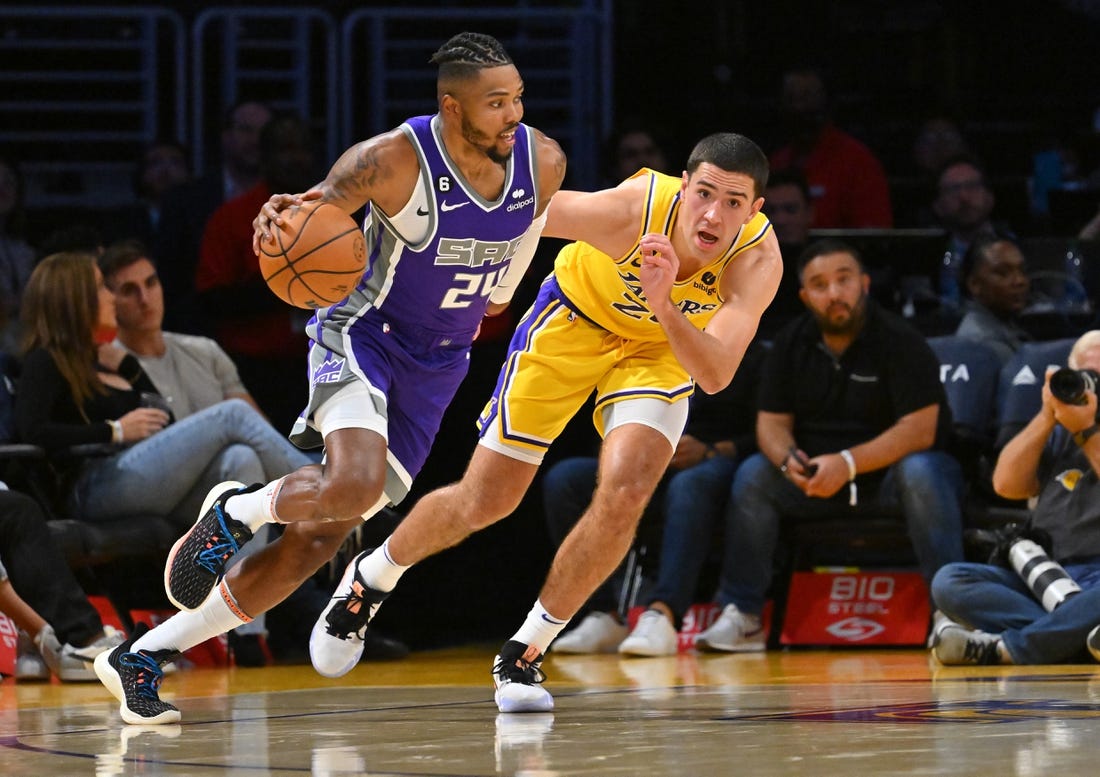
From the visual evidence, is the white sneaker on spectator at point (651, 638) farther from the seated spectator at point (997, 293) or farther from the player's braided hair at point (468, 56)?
the player's braided hair at point (468, 56)

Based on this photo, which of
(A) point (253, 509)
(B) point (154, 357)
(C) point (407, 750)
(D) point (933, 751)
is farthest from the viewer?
(B) point (154, 357)

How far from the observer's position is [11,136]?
982 centimetres

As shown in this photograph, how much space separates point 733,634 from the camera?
6.94 metres

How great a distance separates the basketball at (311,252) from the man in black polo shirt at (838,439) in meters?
3.11

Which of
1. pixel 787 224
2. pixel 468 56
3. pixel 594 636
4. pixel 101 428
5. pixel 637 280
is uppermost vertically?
pixel 468 56

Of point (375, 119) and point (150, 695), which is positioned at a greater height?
point (375, 119)

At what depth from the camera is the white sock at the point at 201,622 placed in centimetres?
460

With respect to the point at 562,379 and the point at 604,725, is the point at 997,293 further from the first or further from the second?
the point at 604,725

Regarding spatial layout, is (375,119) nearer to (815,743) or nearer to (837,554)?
(837,554)

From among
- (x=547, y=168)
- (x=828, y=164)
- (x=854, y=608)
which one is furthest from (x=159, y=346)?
(x=828, y=164)

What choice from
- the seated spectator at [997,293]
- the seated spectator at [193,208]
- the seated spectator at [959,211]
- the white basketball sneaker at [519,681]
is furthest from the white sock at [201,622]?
the seated spectator at [959,211]

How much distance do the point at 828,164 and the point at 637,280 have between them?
419cm

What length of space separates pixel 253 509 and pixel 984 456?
387 cm

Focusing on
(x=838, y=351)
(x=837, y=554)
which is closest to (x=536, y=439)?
(x=838, y=351)
